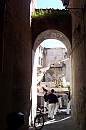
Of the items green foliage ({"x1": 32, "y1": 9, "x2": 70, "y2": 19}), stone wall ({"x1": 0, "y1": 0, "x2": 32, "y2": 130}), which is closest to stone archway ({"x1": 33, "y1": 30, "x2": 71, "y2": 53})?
green foliage ({"x1": 32, "y1": 9, "x2": 70, "y2": 19})

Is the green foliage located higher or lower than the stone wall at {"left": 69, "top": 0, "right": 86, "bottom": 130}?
higher

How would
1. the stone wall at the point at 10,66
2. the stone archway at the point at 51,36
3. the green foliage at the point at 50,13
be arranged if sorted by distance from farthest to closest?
the stone archway at the point at 51,36
the green foliage at the point at 50,13
the stone wall at the point at 10,66

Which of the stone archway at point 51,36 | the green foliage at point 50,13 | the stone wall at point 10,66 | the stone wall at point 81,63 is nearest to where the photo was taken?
the stone wall at point 10,66

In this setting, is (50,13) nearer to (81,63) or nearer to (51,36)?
(51,36)

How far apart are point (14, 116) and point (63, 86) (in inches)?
662

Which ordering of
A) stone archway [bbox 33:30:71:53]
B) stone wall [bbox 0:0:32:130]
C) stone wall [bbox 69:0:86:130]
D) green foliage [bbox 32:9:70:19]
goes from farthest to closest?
stone archway [bbox 33:30:71:53] < green foliage [bbox 32:9:70:19] < stone wall [bbox 69:0:86:130] < stone wall [bbox 0:0:32:130]

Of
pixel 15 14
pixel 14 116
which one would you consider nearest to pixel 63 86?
pixel 15 14

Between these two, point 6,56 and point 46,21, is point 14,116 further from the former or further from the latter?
point 46,21

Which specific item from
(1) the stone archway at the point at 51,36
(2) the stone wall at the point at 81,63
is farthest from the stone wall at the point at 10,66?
(1) the stone archway at the point at 51,36

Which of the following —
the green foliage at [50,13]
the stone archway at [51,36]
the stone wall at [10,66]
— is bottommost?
the stone wall at [10,66]

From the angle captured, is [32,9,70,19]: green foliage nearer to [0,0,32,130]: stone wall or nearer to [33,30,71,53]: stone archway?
[33,30,71,53]: stone archway

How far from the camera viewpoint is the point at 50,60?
1363 inches

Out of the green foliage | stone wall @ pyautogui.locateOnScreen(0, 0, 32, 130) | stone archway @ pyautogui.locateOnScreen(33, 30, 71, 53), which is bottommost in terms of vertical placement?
stone wall @ pyautogui.locateOnScreen(0, 0, 32, 130)

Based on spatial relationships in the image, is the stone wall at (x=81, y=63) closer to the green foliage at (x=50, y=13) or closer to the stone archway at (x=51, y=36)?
the green foliage at (x=50, y=13)
